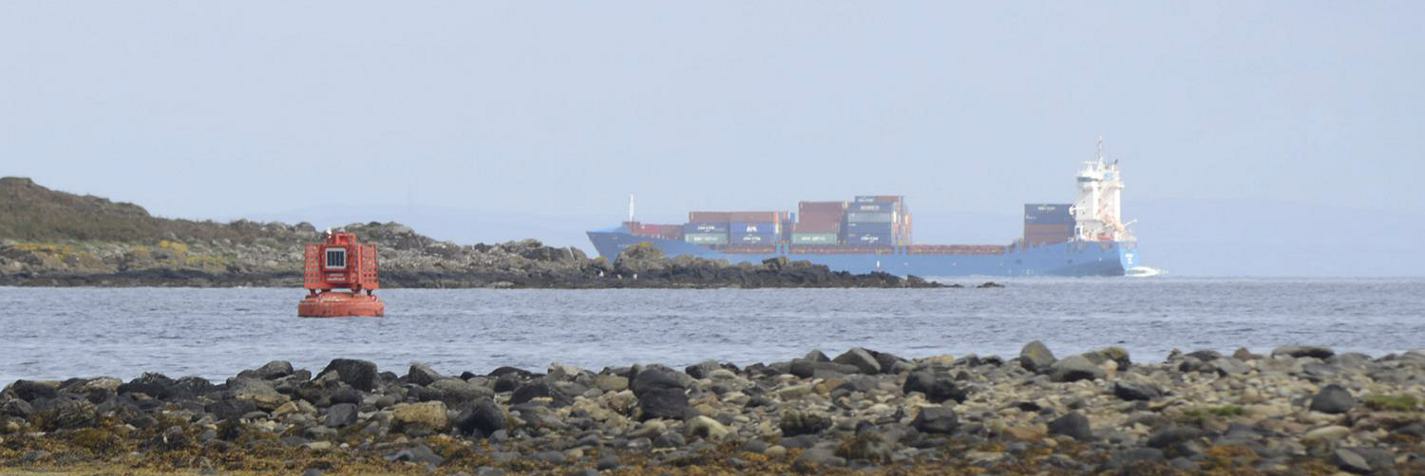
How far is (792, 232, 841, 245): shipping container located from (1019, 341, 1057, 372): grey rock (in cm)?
13384

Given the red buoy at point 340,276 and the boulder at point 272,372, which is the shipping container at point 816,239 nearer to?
the red buoy at point 340,276

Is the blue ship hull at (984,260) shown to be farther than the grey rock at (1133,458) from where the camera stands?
Yes

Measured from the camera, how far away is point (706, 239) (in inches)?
5930

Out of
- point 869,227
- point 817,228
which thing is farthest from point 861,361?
point 817,228

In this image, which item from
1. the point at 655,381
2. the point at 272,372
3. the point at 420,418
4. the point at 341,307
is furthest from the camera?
the point at 341,307

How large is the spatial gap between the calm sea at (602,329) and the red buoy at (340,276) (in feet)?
1.44

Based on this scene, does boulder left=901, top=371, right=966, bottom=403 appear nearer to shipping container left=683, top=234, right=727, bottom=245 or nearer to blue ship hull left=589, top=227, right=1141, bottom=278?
blue ship hull left=589, top=227, right=1141, bottom=278

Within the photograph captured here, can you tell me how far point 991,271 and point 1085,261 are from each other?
7.42 meters

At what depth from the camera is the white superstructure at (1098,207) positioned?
14000 cm

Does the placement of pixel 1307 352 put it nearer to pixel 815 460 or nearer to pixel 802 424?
pixel 802 424

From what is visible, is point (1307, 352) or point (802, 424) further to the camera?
point (1307, 352)

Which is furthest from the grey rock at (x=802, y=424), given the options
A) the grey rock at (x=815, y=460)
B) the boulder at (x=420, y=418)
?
the boulder at (x=420, y=418)

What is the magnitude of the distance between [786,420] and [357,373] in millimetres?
4648

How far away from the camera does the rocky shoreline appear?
1062cm
